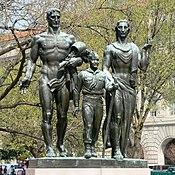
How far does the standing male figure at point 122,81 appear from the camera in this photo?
32.5 feet

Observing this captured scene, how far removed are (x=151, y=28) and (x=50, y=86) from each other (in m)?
13.3

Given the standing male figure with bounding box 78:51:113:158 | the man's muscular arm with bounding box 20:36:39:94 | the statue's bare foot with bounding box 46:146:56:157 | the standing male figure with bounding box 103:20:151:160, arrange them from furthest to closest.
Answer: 1. the standing male figure with bounding box 103:20:151:160
2. the man's muscular arm with bounding box 20:36:39:94
3. the standing male figure with bounding box 78:51:113:158
4. the statue's bare foot with bounding box 46:146:56:157

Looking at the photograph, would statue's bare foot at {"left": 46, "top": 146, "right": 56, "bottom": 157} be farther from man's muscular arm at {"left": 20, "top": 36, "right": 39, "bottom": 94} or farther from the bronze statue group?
man's muscular arm at {"left": 20, "top": 36, "right": 39, "bottom": 94}

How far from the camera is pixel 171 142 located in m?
41.6

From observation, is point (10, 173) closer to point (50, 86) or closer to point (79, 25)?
point (79, 25)

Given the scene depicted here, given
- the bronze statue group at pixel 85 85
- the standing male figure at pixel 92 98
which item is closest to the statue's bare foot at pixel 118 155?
the bronze statue group at pixel 85 85

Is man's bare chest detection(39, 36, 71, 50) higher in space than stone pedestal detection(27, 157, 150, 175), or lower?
higher

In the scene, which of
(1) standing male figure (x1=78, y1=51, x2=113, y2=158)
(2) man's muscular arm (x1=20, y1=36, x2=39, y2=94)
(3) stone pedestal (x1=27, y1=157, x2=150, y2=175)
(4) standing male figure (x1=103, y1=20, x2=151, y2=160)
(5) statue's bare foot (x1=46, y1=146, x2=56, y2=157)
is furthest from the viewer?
(4) standing male figure (x1=103, y1=20, x2=151, y2=160)

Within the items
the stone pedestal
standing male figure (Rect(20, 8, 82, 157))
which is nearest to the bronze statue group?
standing male figure (Rect(20, 8, 82, 157))

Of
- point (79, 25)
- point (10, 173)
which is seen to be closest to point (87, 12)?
point (79, 25)

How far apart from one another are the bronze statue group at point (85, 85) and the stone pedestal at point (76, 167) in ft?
1.10

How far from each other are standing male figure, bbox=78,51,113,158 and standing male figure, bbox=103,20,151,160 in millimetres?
248

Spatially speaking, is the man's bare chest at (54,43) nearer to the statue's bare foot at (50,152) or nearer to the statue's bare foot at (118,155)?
the statue's bare foot at (50,152)

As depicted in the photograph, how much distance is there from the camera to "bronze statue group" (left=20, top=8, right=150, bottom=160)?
9.58m
